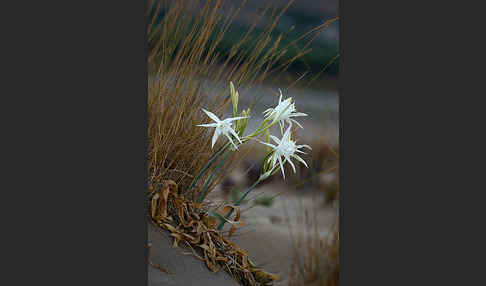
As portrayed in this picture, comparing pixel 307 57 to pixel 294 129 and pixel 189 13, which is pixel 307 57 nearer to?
pixel 294 129

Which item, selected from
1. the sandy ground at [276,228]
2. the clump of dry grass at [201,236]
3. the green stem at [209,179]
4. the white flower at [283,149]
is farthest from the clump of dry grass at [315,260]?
the green stem at [209,179]

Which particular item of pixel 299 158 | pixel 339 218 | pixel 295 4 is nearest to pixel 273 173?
pixel 299 158

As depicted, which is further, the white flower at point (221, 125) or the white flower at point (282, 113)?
the white flower at point (282, 113)

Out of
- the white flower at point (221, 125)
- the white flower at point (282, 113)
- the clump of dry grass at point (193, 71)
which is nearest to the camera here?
the white flower at point (221, 125)

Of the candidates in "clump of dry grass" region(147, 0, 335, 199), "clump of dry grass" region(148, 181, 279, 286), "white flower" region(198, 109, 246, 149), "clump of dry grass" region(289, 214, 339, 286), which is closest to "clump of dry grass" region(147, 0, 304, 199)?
"clump of dry grass" region(147, 0, 335, 199)

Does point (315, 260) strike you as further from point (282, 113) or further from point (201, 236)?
point (282, 113)

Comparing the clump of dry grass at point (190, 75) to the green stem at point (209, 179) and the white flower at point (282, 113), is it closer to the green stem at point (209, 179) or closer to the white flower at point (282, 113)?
the green stem at point (209, 179)

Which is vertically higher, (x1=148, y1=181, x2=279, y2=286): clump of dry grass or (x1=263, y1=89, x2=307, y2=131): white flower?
(x1=263, y1=89, x2=307, y2=131): white flower

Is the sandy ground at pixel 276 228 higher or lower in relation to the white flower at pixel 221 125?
lower

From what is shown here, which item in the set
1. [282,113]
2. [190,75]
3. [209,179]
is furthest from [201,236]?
[190,75]

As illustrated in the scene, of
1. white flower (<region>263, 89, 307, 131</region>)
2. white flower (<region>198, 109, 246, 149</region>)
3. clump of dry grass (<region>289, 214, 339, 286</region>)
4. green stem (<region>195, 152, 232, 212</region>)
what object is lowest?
clump of dry grass (<region>289, 214, 339, 286</region>)

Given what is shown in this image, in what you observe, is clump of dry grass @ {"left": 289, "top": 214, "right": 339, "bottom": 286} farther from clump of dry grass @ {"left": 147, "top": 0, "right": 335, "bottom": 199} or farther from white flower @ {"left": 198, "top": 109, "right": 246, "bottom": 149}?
white flower @ {"left": 198, "top": 109, "right": 246, "bottom": 149}
